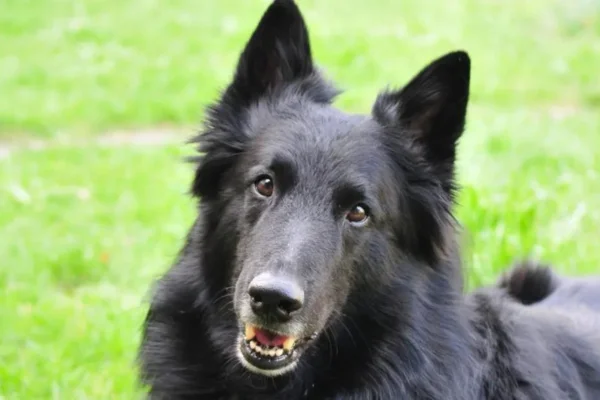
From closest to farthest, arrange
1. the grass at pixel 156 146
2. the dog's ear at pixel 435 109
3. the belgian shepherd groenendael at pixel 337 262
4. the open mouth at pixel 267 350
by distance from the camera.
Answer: the open mouth at pixel 267 350, the belgian shepherd groenendael at pixel 337 262, the dog's ear at pixel 435 109, the grass at pixel 156 146

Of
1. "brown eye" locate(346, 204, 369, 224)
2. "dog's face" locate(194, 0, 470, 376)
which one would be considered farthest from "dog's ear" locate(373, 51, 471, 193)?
"brown eye" locate(346, 204, 369, 224)

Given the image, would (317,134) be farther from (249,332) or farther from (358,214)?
(249,332)

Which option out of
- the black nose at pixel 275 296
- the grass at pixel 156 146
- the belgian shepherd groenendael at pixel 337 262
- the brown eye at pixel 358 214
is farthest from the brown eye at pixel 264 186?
the grass at pixel 156 146

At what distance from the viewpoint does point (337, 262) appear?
328 cm

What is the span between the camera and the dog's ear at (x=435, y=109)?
3.44 meters

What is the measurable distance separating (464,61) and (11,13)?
10543mm

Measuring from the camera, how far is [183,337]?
141 inches

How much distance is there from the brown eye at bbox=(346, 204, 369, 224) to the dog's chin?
53 centimetres

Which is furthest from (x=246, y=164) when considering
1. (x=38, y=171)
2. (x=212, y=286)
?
(x=38, y=171)

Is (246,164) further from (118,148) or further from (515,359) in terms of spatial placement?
(118,148)

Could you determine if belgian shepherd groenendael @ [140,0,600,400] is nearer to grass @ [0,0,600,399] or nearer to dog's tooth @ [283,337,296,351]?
dog's tooth @ [283,337,296,351]

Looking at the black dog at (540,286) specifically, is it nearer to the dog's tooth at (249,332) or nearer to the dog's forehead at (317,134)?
the dog's forehead at (317,134)

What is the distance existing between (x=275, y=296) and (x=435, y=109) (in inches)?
45.8

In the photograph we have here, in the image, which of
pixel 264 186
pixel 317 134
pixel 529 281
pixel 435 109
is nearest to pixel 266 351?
pixel 264 186
